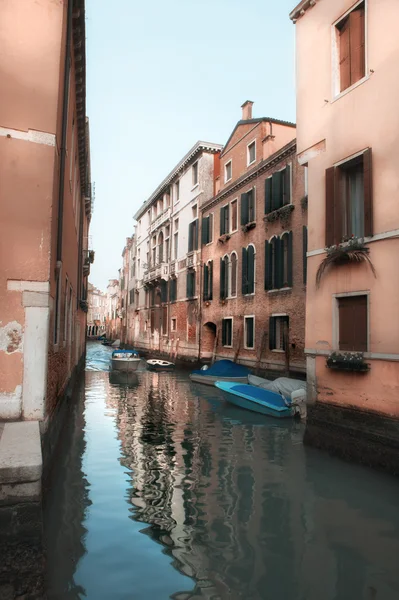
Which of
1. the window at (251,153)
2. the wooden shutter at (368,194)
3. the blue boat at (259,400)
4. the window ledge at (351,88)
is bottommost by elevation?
the blue boat at (259,400)

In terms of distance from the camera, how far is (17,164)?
5125 millimetres

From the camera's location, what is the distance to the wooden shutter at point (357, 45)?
23.8ft

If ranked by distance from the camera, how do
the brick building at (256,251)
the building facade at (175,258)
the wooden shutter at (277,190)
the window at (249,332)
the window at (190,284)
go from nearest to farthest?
the brick building at (256,251)
the wooden shutter at (277,190)
the window at (249,332)
the building facade at (175,258)
the window at (190,284)

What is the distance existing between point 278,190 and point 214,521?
A: 1277 cm

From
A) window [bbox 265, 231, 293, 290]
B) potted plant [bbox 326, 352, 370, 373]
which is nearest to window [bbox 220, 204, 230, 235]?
window [bbox 265, 231, 293, 290]

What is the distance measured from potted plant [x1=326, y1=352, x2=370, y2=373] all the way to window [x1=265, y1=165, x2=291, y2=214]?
9.17 m

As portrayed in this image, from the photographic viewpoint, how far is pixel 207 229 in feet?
72.7

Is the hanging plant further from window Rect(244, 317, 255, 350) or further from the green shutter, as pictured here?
the green shutter

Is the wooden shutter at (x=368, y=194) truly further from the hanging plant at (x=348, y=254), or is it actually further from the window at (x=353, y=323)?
the window at (x=353, y=323)

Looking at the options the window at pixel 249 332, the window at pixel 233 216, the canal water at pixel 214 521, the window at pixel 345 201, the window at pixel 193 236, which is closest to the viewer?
the canal water at pixel 214 521

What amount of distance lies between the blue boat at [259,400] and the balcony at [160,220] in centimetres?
1831

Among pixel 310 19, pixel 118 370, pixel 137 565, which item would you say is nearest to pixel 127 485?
pixel 137 565

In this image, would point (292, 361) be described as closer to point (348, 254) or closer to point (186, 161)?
point (348, 254)

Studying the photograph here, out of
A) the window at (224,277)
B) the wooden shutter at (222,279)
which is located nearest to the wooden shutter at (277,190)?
the window at (224,277)
